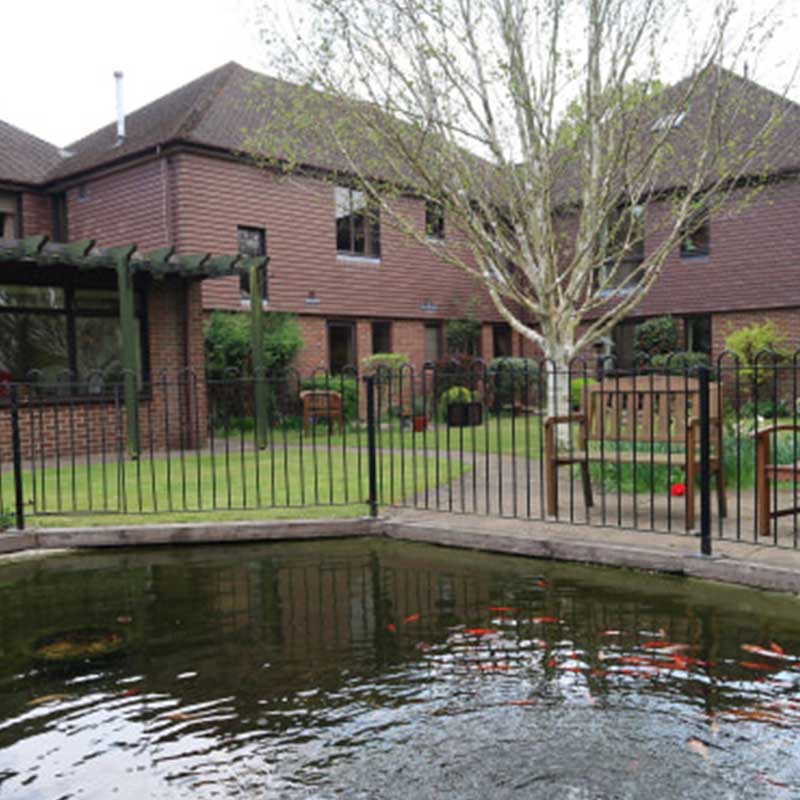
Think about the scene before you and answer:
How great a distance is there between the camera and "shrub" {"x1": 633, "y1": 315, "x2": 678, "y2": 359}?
19.7 m

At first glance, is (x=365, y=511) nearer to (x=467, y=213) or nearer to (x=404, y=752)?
(x=404, y=752)

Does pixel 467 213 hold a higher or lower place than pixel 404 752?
higher

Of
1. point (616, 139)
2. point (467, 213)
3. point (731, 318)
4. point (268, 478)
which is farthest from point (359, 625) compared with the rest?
point (731, 318)

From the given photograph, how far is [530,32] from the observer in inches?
416

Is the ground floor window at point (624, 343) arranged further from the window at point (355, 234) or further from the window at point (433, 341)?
the window at point (355, 234)

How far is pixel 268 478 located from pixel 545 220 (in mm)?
5064

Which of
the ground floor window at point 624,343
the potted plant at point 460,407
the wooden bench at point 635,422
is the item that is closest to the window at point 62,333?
the potted plant at point 460,407

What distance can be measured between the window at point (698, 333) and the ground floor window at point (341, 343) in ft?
26.6

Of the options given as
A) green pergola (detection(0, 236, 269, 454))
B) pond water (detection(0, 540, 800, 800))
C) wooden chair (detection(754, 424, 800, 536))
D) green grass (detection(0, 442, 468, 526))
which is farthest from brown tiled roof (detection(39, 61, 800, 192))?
pond water (detection(0, 540, 800, 800))

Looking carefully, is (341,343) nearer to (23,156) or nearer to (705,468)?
(23,156)

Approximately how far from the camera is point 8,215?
1938 cm

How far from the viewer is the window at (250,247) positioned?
18.0 metres

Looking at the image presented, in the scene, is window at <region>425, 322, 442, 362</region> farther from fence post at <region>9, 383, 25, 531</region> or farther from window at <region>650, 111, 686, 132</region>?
fence post at <region>9, 383, 25, 531</region>

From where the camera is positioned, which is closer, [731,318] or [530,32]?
[530,32]
